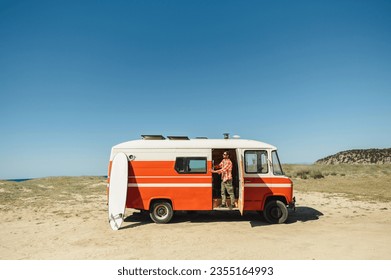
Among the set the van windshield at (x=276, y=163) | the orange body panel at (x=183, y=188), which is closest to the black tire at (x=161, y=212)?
Result: the orange body panel at (x=183, y=188)

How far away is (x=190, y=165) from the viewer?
10.8m

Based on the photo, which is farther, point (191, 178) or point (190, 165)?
point (190, 165)

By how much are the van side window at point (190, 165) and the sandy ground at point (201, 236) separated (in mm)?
2103

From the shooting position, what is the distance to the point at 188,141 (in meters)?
11.1

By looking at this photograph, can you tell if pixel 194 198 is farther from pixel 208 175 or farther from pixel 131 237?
pixel 131 237

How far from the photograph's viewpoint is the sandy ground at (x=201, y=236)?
7.17 meters

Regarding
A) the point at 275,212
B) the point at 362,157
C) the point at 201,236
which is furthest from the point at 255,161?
the point at 362,157

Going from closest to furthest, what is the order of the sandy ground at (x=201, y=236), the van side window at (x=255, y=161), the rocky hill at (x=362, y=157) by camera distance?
the sandy ground at (x=201, y=236) → the van side window at (x=255, y=161) → the rocky hill at (x=362, y=157)

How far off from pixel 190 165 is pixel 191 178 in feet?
1.69

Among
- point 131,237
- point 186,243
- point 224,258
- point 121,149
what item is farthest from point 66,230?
point 224,258

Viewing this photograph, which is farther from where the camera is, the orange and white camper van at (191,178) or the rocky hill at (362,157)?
the rocky hill at (362,157)

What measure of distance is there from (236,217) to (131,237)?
5.00 m

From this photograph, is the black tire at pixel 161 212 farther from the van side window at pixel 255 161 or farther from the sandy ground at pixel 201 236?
the van side window at pixel 255 161

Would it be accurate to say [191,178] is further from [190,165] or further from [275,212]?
[275,212]
